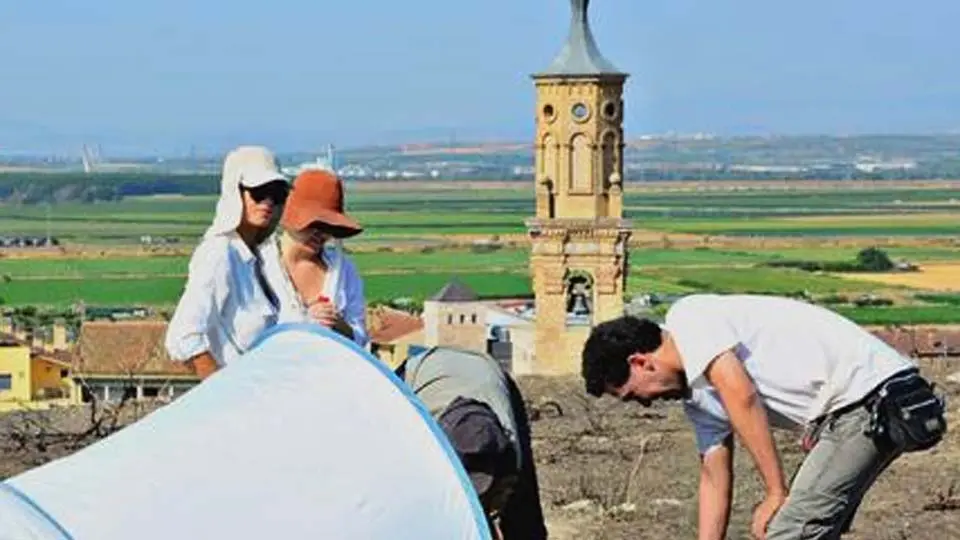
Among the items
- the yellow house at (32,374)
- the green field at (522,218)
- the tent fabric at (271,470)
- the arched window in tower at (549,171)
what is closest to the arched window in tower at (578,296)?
the arched window in tower at (549,171)

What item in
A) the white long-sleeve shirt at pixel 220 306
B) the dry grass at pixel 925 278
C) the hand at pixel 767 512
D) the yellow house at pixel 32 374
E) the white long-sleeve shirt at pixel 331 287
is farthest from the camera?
the dry grass at pixel 925 278

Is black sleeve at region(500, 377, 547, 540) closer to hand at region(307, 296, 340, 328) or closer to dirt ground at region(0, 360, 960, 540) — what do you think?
hand at region(307, 296, 340, 328)

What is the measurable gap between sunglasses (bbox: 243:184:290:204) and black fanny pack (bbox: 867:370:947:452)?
5.21 feet

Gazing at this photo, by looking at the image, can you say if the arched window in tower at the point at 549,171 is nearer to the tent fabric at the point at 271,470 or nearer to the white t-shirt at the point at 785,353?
the white t-shirt at the point at 785,353

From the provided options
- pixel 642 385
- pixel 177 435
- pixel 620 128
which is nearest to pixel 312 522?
pixel 177 435

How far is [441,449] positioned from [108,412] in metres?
6.74

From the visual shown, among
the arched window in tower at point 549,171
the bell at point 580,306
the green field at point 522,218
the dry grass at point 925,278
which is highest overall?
the arched window in tower at point 549,171

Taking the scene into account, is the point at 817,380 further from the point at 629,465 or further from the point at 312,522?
the point at 629,465

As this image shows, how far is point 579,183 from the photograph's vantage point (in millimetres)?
35438

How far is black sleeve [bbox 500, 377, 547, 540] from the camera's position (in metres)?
5.05

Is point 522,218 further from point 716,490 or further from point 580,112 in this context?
point 716,490

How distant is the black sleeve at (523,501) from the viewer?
5055mm

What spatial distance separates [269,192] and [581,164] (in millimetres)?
29457

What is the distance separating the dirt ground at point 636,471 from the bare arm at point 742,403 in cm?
232
